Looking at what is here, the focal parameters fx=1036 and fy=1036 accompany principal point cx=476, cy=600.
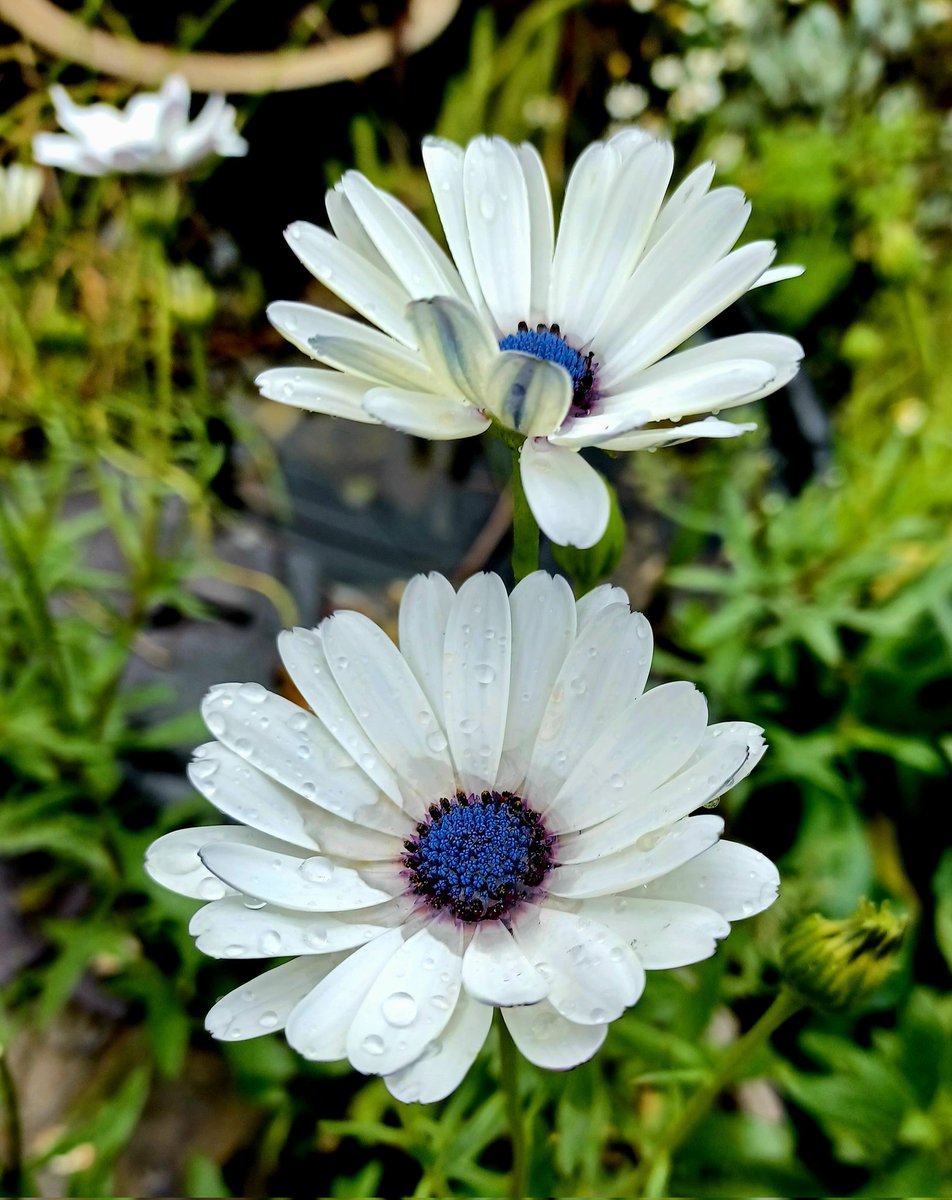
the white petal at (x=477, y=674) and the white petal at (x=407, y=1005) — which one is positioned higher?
the white petal at (x=477, y=674)

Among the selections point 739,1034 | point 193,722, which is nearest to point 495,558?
point 193,722

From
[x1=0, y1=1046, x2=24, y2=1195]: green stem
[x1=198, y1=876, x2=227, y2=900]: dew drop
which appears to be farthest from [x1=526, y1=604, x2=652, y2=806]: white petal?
[x1=0, y1=1046, x2=24, y2=1195]: green stem

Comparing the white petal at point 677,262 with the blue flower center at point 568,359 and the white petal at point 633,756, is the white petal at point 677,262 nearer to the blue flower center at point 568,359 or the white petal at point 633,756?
the blue flower center at point 568,359

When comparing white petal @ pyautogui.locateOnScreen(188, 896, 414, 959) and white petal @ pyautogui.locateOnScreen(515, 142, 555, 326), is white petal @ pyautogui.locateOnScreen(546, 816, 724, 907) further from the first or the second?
white petal @ pyautogui.locateOnScreen(515, 142, 555, 326)

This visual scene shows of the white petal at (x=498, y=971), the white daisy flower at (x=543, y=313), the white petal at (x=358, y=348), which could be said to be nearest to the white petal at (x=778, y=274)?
the white daisy flower at (x=543, y=313)

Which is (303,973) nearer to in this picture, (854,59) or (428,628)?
(428,628)

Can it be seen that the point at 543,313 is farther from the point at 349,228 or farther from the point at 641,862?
the point at 641,862

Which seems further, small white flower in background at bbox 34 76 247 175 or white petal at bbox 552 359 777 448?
small white flower in background at bbox 34 76 247 175
